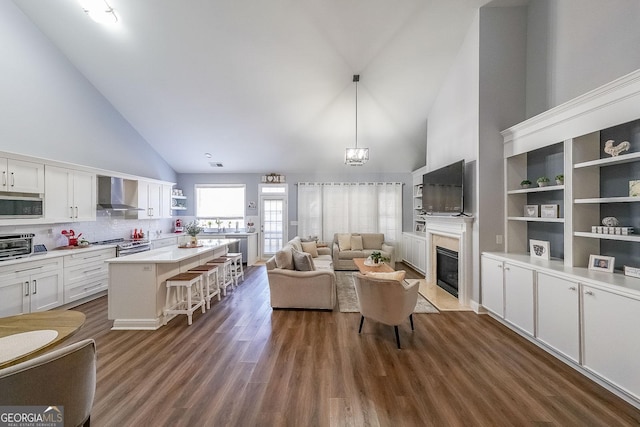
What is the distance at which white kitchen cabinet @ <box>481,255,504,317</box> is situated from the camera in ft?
10.8

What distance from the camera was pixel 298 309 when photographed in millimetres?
3822

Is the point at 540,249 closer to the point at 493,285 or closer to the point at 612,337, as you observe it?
the point at 493,285

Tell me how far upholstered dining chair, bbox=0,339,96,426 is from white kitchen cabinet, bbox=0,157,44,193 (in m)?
3.81

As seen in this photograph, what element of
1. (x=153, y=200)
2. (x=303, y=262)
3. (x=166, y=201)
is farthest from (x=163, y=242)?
(x=303, y=262)

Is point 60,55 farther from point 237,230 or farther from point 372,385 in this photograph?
point 372,385

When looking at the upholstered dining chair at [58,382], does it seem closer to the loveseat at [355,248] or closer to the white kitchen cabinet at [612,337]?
the white kitchen cabinet at [612,337]

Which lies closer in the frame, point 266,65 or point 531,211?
point 531,211

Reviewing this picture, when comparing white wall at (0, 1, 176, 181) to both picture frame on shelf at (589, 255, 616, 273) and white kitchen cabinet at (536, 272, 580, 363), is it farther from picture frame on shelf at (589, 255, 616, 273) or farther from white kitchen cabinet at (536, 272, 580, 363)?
picture frame on shelf at (589, 255, 616, 273)

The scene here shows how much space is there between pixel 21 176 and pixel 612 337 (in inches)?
271

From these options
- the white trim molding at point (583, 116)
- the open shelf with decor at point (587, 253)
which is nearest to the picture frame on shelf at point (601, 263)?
the open shelf with decor at point (587, 253)

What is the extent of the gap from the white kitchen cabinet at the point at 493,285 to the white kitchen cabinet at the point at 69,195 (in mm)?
6579

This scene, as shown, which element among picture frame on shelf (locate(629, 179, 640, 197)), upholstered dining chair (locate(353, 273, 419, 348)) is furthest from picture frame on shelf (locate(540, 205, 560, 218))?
upholstered dining chair (locate(353, 273, 419, 348))

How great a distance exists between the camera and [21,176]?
3471 mm

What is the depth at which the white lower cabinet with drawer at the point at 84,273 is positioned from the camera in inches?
151
